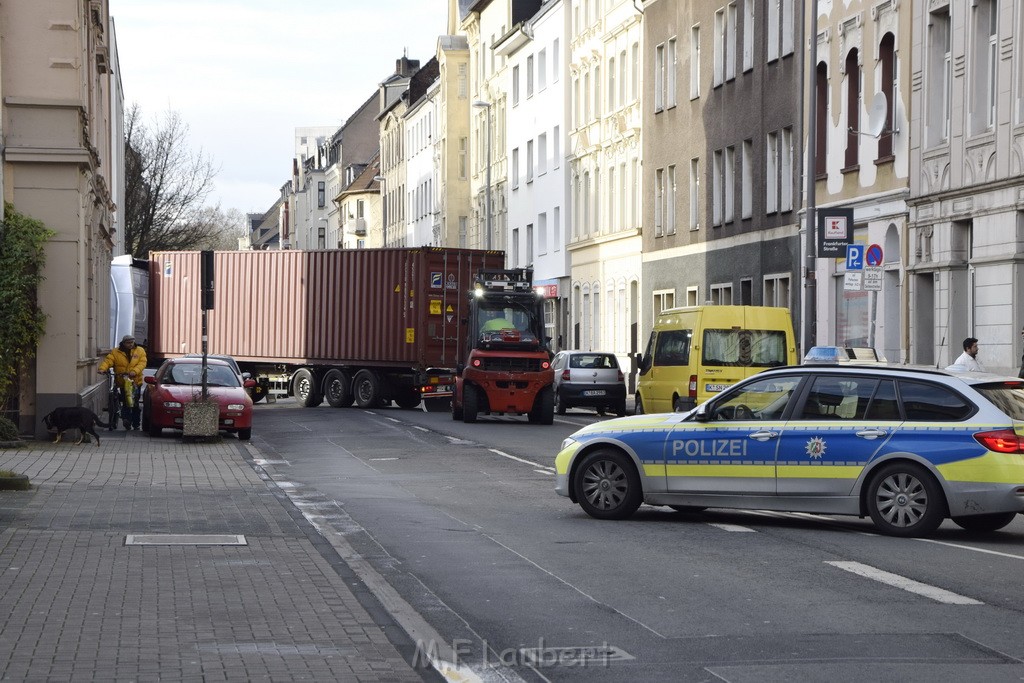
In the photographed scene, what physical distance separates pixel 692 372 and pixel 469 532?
15.4 meters

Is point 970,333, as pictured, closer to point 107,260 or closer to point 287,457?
point 287,457

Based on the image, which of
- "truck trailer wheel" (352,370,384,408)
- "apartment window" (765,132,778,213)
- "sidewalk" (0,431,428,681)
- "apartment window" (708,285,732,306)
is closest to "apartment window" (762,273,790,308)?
"apartment window" (765,132,778,213)

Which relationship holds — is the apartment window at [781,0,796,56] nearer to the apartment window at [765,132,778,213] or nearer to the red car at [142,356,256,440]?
the apartment window at [765,132,778,213]

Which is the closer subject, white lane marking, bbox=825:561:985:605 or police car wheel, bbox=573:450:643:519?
white lane marking, bbox=825:561:985:605

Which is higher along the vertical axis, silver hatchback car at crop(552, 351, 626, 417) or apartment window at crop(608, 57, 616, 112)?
apartment window at crop(608, 57, 616, 112)

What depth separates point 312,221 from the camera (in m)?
154

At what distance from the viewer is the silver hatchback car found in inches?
1553

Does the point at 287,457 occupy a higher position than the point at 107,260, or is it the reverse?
the point at 107,260

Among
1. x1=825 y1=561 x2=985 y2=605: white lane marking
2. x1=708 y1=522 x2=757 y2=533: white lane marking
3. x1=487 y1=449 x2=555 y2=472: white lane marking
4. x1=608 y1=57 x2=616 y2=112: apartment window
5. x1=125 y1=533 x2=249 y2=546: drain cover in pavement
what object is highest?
x1=608 y1=57 x2=616 y2=112: apartment window

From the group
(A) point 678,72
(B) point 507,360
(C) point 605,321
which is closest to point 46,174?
(B) point 507,360

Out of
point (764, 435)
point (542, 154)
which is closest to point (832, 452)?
point (764, 435)

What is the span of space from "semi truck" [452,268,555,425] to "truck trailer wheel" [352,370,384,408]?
241 inches

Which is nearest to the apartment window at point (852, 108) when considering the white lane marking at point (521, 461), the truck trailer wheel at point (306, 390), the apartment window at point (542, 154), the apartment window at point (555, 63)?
the white lane marking at point (521, 461)

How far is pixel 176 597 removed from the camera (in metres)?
9.84
